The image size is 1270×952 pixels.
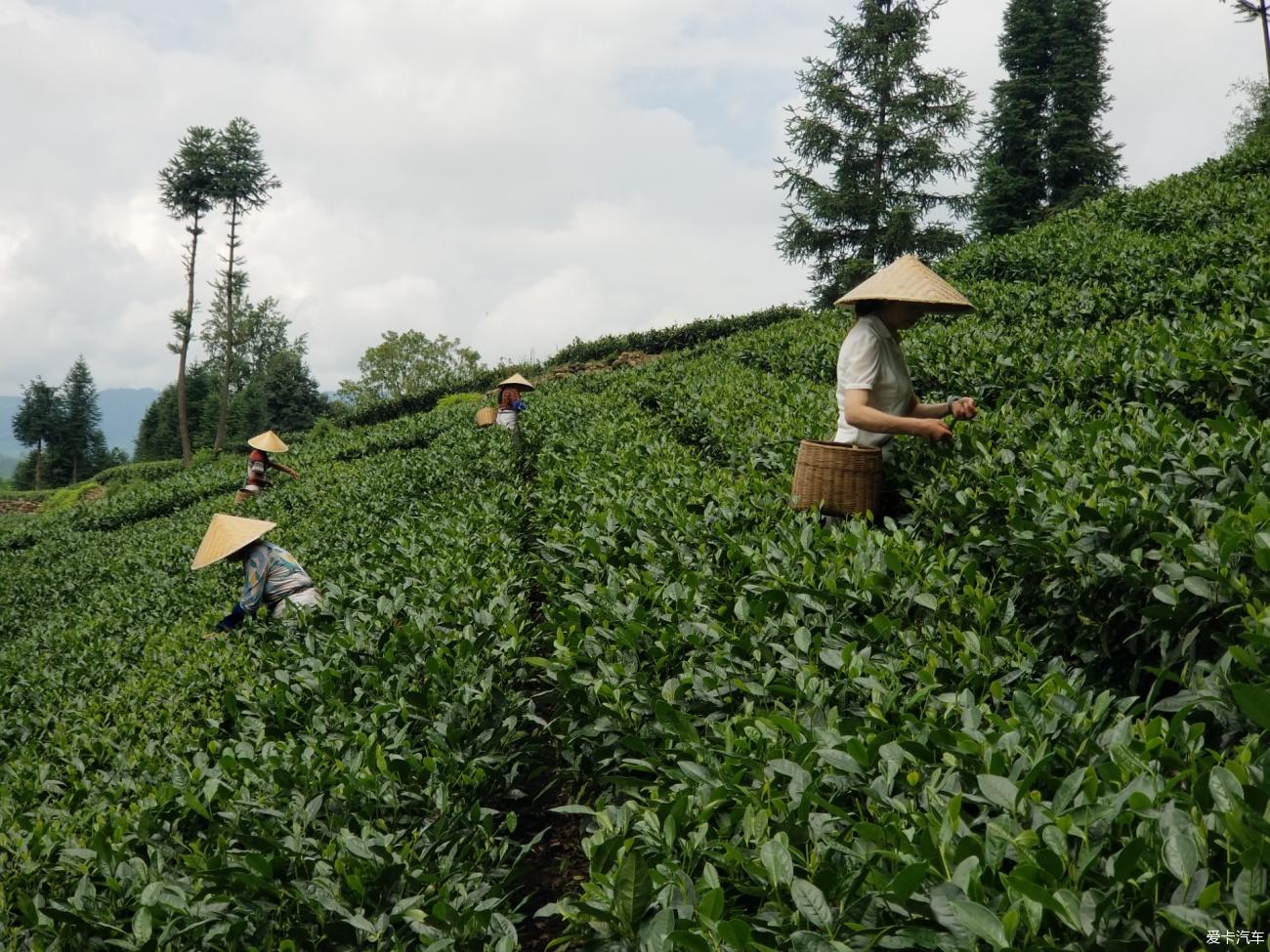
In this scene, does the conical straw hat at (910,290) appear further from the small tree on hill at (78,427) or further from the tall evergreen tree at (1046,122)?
the small tree on hill at (78,427)

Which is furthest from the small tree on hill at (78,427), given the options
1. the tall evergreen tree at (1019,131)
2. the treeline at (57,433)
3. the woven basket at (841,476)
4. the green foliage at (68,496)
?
the woven basket at (841,476)

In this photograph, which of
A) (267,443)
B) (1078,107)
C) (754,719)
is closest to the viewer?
(754,719)

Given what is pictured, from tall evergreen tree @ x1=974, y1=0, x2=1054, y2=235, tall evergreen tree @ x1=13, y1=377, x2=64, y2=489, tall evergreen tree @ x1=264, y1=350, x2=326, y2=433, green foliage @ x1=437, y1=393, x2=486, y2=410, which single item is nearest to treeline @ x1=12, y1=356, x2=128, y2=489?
tall evergreen tree @ x1=13, y1=377, x2=64, y2=489

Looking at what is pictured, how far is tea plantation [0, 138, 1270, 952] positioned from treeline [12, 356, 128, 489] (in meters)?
68.4

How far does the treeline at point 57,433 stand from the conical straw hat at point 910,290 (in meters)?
72.6

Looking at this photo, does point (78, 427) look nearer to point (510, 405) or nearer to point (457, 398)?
point (457, 398)

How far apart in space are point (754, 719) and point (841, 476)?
223 centimetres

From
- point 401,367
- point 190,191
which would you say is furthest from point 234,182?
point 401,367

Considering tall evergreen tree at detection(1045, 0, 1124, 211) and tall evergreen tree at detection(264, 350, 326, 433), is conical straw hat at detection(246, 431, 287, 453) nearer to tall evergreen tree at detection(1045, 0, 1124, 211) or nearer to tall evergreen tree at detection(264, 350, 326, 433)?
tall evergreen tree at detection(1045, 0, 1124, 211)

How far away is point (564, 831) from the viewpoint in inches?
150

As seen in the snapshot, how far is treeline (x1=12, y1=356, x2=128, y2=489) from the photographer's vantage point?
6184 cm

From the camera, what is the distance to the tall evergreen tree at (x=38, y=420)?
202 ft

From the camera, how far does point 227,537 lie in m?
6.18

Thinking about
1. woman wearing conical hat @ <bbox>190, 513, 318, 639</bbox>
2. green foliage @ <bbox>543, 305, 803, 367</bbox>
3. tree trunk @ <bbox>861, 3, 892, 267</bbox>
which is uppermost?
tree trunk @ <bbox>861, 3, 892, 267</bbox>
